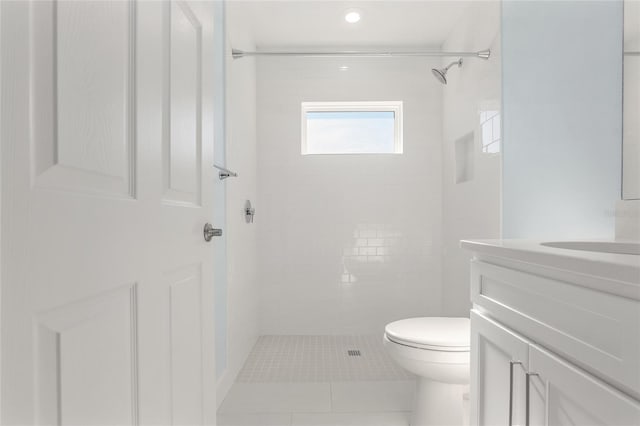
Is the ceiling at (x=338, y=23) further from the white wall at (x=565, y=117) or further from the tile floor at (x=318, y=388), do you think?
the tile floor at (x=318, y=388)

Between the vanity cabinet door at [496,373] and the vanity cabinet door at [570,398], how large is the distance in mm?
45

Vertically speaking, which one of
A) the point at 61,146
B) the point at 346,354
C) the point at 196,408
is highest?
the point at 61,146

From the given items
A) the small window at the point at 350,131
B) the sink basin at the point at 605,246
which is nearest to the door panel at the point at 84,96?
the sink basin at the point at 605,246

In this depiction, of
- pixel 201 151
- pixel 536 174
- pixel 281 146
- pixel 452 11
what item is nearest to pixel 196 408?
pixel 201 151

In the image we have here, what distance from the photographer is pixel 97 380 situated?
0.62 metres

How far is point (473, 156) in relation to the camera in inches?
103

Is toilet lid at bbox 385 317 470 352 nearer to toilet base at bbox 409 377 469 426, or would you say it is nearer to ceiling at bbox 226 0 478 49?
toilet base at bbox 409 377 469 426

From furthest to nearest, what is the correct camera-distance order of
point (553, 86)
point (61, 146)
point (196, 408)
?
point (553, 86) < point (196, 408) < point (61, 146)

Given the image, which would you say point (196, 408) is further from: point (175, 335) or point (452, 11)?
point (452, 11)

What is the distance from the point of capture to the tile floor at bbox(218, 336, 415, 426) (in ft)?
6.08

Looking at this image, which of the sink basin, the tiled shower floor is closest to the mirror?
the sink basin

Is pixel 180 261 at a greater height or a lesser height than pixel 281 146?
lesser

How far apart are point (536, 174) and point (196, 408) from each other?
1.65 meters

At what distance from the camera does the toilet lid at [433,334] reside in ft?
5.00
